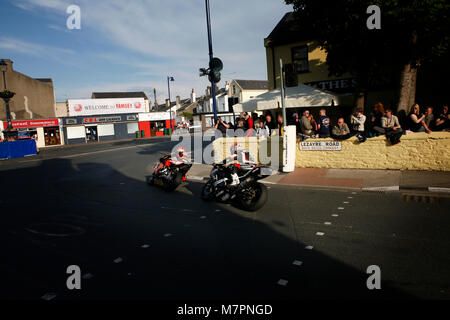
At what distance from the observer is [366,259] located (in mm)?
4145

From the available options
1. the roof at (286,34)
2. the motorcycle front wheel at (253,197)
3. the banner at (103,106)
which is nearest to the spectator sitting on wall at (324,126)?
the motorcycle front wheel at (253,197)

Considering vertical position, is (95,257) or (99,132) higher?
(99,132)

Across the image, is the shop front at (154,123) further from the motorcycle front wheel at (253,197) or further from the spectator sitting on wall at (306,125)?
the motorcycle front wheel at (253,197)

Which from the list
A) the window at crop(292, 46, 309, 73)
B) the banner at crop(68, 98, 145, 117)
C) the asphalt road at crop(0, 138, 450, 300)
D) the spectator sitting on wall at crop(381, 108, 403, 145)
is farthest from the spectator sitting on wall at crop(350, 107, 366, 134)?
the banner at crop(68, 98, 145, 117)

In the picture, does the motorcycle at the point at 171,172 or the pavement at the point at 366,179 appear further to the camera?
the motorcycle at the point at 171,172

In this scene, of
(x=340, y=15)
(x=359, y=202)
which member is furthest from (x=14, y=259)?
(x=340, y=15)

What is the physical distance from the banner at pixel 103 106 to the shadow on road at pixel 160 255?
145 feet

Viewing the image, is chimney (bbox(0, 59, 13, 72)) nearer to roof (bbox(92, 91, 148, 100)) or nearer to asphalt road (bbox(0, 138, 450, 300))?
roof (bbox(92, 91, 148, 100))

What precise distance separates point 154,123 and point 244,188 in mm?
46812

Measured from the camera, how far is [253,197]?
6.80 m

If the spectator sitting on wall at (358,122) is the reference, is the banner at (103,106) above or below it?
above

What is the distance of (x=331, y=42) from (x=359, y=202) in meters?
7.55

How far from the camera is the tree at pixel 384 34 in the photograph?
30.5ft

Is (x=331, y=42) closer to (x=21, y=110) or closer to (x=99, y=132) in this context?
(x=99, y=132)
